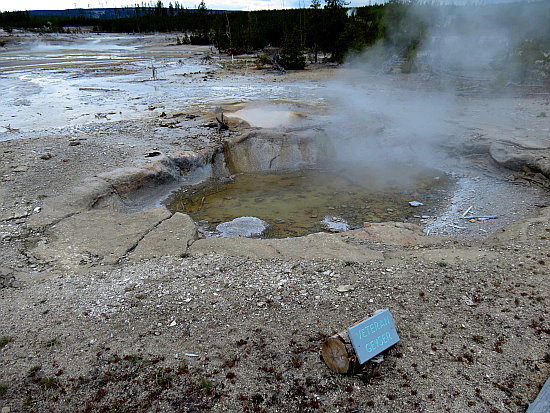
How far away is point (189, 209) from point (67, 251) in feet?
7.21

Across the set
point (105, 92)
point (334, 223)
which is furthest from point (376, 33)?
point (334, 223)

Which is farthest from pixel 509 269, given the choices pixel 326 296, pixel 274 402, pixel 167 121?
pixel 167 121

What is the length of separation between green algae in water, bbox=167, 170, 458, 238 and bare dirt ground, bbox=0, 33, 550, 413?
37.8 inches

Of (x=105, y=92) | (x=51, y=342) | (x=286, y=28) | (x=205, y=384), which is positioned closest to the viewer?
(x=205, y=384)

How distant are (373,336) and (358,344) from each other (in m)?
0.14

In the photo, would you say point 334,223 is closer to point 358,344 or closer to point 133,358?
point 358,344

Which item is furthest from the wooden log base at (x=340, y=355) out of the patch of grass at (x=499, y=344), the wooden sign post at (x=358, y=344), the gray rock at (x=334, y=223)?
the gray rock at (x=334, y=223)

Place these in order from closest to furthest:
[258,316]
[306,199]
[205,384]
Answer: [205,384] < [258,316] < [306,199]

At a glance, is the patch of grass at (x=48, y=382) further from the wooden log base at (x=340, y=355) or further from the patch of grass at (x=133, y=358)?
the wooden log base at (x=340, y=355)

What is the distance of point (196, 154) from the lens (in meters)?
7.16

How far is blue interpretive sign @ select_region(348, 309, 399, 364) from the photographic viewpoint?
8.59 feet

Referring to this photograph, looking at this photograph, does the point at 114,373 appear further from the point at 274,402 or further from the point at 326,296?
the point at 326,296

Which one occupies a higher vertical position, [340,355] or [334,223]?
[340,355]

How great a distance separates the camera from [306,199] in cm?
639
